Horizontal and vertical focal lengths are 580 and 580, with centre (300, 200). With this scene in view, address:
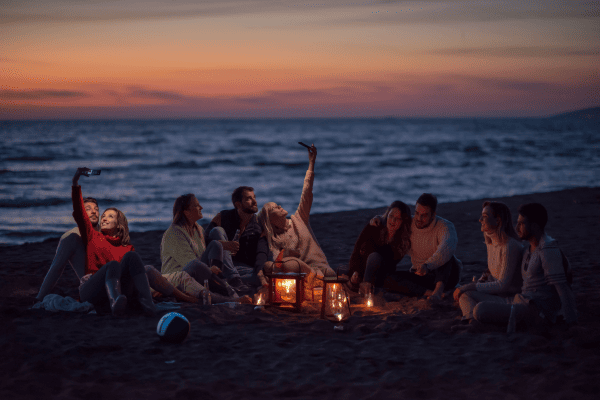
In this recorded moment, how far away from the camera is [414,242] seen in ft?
22.0

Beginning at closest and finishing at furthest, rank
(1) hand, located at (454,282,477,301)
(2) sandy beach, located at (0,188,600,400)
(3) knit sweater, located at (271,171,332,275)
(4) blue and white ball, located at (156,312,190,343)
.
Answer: (2) sandy beach, located at (0,188,600,400) → (4) blue and white ball, located at (156,312,190,343) → (1) hand, located at (454,282,477,301) → (3) knit sweater, located at (271,171,332,275)

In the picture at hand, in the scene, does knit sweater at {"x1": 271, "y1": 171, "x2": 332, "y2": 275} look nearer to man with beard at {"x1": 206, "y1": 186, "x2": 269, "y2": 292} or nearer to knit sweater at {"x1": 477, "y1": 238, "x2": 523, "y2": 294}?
man with beard at {"x1": 206, "y1": 186, "x2": 269, "y2": 292}

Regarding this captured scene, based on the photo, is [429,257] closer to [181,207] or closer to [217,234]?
[217,234]

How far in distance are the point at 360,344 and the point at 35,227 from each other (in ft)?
37.7

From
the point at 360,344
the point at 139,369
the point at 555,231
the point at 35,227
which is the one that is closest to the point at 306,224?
the point at 360,344

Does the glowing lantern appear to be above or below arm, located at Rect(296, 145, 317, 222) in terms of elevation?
below

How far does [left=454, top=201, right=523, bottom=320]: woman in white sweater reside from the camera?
5.45 metres

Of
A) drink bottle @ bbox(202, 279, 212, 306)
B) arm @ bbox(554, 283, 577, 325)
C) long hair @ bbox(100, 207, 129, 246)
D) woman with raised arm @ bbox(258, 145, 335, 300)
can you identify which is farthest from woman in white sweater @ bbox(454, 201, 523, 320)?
long hair @ bbox(100, 207, 129, 246)

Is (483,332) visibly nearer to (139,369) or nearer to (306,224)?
(306,224)

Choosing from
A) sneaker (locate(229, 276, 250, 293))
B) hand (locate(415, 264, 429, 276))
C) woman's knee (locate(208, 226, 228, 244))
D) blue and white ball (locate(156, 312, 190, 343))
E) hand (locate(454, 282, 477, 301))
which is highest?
woman's knee (locate(208, 226, 228, 244))

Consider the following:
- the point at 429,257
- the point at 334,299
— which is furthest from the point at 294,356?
the point at 429,257

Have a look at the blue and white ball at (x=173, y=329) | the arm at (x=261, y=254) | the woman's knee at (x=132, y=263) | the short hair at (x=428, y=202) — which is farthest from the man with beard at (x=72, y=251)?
the short hair at (x=428, y=202)

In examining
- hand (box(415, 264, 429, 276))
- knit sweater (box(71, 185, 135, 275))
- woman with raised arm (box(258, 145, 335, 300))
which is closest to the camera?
knit sweater (box(71, 185, 135, 275))

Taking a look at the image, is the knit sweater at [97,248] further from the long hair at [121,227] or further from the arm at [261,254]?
the arm at [261,254]
